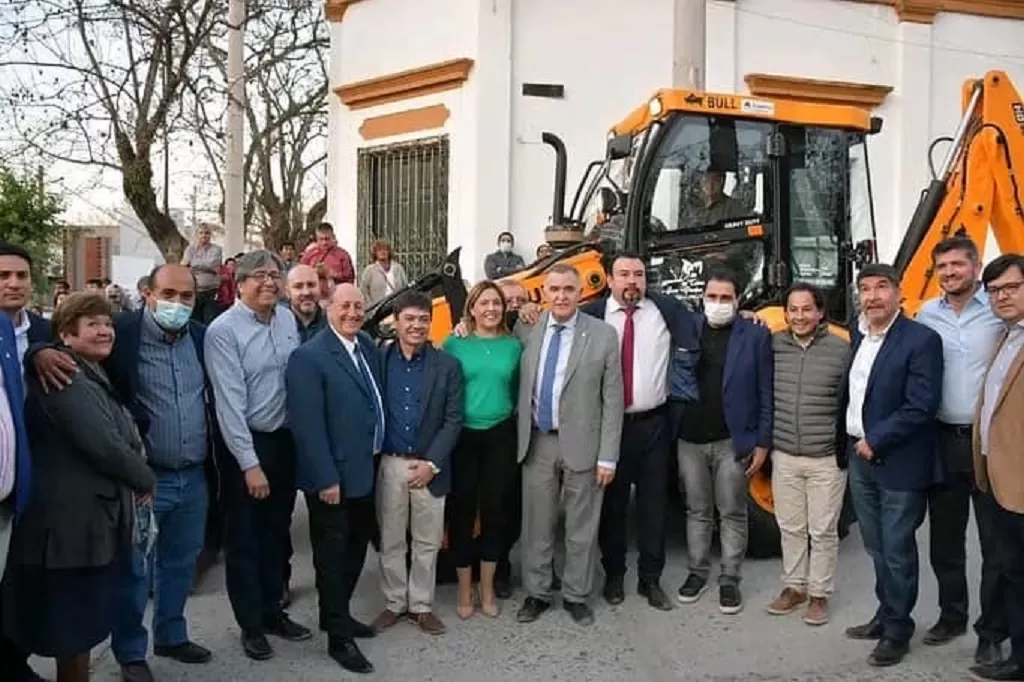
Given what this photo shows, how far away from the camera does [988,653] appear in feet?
16.1

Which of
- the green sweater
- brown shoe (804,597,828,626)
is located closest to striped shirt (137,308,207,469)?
the green sweater

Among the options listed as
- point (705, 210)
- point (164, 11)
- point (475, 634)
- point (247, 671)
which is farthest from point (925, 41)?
point (247, 671)

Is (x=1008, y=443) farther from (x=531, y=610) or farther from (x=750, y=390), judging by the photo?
(x=531, y=610)

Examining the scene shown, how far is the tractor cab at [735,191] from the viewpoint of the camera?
23.1ft

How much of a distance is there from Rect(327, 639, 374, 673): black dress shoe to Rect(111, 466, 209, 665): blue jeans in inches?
28.0

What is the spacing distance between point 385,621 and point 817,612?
224 cm

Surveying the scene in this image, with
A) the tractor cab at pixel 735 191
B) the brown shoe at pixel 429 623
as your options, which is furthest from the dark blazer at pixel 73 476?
the tractor cab at pixel 735 191

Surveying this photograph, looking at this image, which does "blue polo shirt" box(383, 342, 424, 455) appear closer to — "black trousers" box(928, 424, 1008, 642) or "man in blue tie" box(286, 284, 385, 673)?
"man in blue tie" box(286, 284, 385, 673)

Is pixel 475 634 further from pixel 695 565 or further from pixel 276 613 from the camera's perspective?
pixel 695 565

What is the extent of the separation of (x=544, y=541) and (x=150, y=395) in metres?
2.15

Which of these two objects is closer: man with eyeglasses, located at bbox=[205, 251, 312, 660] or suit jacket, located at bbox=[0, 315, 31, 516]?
suit jacket, located at bbox=[0, 315, 31, 516]

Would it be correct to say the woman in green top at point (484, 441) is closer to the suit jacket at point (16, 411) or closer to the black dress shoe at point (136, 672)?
the black dress shoe at point (136, 672)

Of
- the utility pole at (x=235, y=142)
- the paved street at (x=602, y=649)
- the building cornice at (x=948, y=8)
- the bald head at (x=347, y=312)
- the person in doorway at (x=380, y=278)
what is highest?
the building cornice at (x=948, y=8)

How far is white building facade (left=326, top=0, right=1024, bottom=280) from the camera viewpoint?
1305 centimetres
